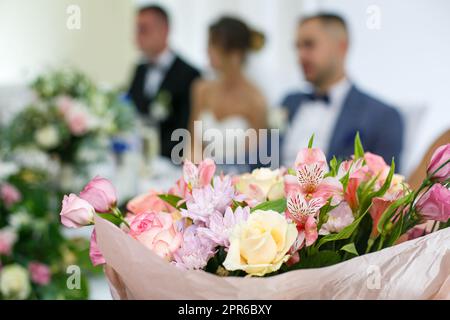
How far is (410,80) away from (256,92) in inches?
42.9

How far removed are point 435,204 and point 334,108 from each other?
7.58ft

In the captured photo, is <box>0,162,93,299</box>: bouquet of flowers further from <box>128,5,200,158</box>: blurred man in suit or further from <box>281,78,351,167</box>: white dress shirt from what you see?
<box>128,5,200,158</box>: blurred man in suit

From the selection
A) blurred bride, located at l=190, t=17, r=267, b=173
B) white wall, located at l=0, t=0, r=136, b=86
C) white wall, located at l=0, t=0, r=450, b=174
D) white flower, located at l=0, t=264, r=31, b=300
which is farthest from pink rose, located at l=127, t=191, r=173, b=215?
white wall, located at l=0, t=0, r=136, b=86

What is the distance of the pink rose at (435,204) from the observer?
1.71 ft

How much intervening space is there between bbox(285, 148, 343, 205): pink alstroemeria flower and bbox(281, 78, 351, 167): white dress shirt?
2126 mm

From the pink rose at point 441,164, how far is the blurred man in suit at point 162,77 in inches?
139

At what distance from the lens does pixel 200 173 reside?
0.58 metres

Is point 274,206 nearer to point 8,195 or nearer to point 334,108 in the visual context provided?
point 8,195

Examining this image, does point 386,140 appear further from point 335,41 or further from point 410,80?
point 410,80

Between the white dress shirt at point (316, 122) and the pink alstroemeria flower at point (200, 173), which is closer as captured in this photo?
the pink alstroemeria flower at point (200, 173)

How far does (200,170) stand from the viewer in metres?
0.58

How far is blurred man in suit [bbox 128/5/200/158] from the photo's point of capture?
162 inches

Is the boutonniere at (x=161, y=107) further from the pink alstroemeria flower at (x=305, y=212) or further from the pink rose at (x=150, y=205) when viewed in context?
the pink alstroemeria flower at (x=305, y=212)

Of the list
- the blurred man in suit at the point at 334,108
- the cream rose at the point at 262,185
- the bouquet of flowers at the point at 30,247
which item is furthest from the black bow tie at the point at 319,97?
the cream rose at the point at 262,185
